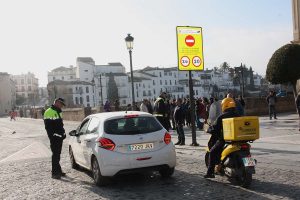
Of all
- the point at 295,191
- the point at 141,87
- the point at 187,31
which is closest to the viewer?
the point at 295,191

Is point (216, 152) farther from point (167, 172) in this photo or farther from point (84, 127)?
point (84, 127)

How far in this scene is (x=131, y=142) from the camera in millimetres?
8469

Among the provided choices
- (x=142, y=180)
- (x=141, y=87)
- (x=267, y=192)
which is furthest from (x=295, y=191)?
(x=141, y=87)

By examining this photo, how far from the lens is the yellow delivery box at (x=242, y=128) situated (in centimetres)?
760

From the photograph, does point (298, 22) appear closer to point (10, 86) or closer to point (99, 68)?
point (99, 68)

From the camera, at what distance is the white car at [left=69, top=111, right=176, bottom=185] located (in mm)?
8375

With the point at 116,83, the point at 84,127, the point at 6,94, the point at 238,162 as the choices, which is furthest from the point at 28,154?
the point at 6,94

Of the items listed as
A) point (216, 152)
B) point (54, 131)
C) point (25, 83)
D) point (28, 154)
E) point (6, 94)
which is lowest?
point (28, 154)

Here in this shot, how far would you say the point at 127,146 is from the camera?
8.43 metres

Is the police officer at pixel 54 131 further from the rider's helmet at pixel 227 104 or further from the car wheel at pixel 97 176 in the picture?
the rider's helmet at pixel 227 104

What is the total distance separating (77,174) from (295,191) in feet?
17.9

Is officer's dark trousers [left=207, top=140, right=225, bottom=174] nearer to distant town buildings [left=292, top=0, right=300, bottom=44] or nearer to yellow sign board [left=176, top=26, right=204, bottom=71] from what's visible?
yellow sign board [left=176, top=26, right=204, bottom=71]

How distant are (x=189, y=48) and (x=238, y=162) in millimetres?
7130

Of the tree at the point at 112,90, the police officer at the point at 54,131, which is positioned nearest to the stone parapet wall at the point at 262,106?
the police officer at the point at 54,131
